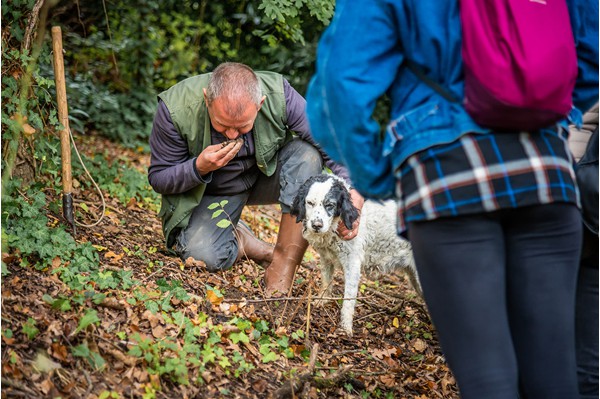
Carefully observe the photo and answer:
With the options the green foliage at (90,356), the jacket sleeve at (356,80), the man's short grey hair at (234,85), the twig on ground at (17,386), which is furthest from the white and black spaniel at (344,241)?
the jacket sleeve at (356,80)

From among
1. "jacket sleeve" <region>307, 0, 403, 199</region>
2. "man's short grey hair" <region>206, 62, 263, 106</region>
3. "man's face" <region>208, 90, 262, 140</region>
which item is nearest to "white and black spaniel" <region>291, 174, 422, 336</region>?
"man's face" <region>208, 90, 262, 140</region>

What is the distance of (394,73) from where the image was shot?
2.32 metres

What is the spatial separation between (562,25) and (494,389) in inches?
47.9

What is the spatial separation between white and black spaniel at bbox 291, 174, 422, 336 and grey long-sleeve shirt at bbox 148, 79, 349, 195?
1.23 feet

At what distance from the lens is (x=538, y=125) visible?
2.21 metres

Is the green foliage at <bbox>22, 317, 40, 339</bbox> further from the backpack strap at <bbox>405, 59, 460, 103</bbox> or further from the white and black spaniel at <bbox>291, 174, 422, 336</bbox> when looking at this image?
the backpack strap at <bbox>405, 59, 460, 103</bbox>

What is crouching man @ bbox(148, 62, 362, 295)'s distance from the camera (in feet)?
17.6

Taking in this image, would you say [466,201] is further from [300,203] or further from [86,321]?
[300,203]

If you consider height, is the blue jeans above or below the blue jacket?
below

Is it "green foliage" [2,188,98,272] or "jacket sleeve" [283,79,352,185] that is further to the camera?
"jacket sleeve" [283,79,352,185]

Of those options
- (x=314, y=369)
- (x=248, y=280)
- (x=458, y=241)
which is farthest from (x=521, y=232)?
(x=248, y=280)

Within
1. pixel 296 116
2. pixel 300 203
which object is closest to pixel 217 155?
pixel 300 203

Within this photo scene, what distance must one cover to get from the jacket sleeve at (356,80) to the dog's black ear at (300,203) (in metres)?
2.74

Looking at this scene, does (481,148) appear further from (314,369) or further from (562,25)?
(314,369)
